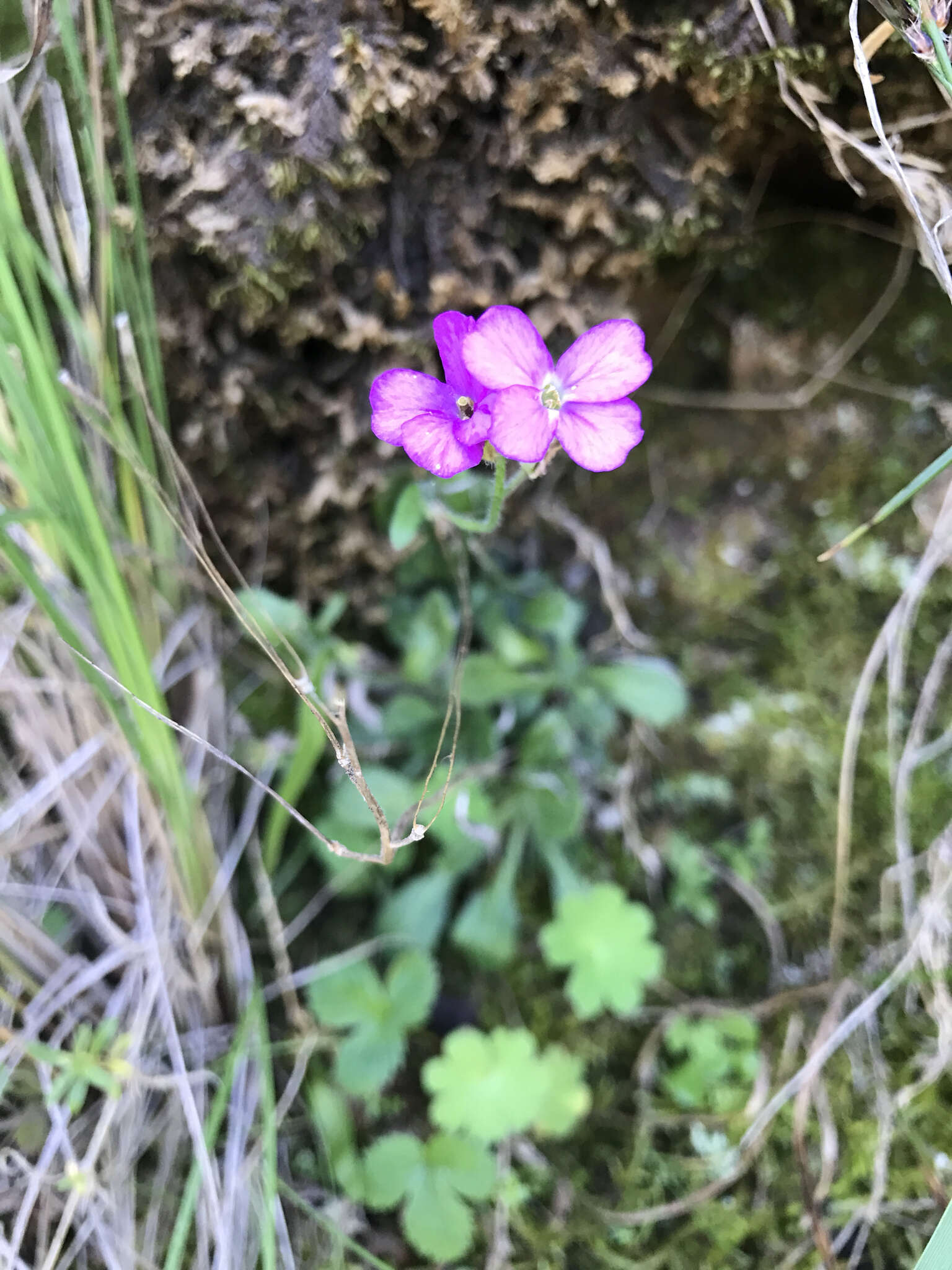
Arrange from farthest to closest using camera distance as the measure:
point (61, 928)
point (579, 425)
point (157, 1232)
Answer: point (61, 928), point (157, 1232), point (579, 425)

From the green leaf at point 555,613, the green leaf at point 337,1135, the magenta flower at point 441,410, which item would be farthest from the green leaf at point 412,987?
the magenta flower at point 441,410

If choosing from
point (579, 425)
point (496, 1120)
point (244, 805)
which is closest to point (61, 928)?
point (244, 805)

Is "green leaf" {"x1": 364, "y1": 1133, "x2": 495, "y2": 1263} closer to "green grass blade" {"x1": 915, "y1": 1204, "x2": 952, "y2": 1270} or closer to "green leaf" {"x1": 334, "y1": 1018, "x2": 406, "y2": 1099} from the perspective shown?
"green leaf" {"x1": 334, "y1": 1018, "x2": 406, "y2": 1099}

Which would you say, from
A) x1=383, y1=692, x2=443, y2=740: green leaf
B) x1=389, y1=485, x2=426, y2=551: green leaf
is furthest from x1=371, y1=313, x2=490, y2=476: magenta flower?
x1=383, y1=692, x2=443, y2=740: green leaf

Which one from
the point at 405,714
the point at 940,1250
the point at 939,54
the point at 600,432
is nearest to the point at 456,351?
the point at 600,432

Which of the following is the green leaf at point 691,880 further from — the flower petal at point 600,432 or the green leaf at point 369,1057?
the flower petal at point 600,432

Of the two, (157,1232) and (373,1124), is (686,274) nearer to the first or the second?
Answer: (373,1124)

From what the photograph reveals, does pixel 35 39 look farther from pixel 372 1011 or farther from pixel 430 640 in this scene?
pixel 372 1011
